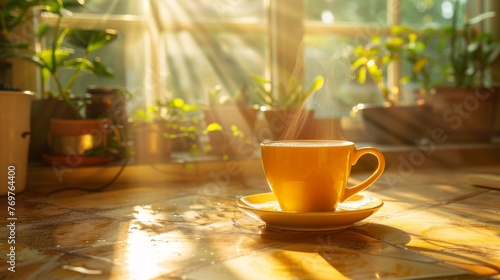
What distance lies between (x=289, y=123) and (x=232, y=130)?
17 cm

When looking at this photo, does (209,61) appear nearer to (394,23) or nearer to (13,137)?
(394,23)

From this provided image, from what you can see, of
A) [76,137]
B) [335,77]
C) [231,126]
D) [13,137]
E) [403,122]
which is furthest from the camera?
[335,77]

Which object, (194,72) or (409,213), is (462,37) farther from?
(409,213)

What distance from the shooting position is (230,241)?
2.42ft

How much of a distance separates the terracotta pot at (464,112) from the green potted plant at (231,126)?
2.39ft

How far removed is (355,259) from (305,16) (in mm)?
1742

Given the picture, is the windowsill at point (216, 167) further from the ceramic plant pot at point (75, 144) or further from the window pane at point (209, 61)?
the window pane at point (209, 61)

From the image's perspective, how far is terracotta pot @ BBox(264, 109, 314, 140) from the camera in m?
1.65

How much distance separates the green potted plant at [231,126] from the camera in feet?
5.31

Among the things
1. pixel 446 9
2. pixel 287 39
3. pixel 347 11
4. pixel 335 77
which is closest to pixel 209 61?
pixel 287 39

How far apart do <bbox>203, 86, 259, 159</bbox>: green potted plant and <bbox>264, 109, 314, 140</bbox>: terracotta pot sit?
6cm

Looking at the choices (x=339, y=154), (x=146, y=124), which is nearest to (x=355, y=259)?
(x=339, y=154)

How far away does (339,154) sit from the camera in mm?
782

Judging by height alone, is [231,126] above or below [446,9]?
below
